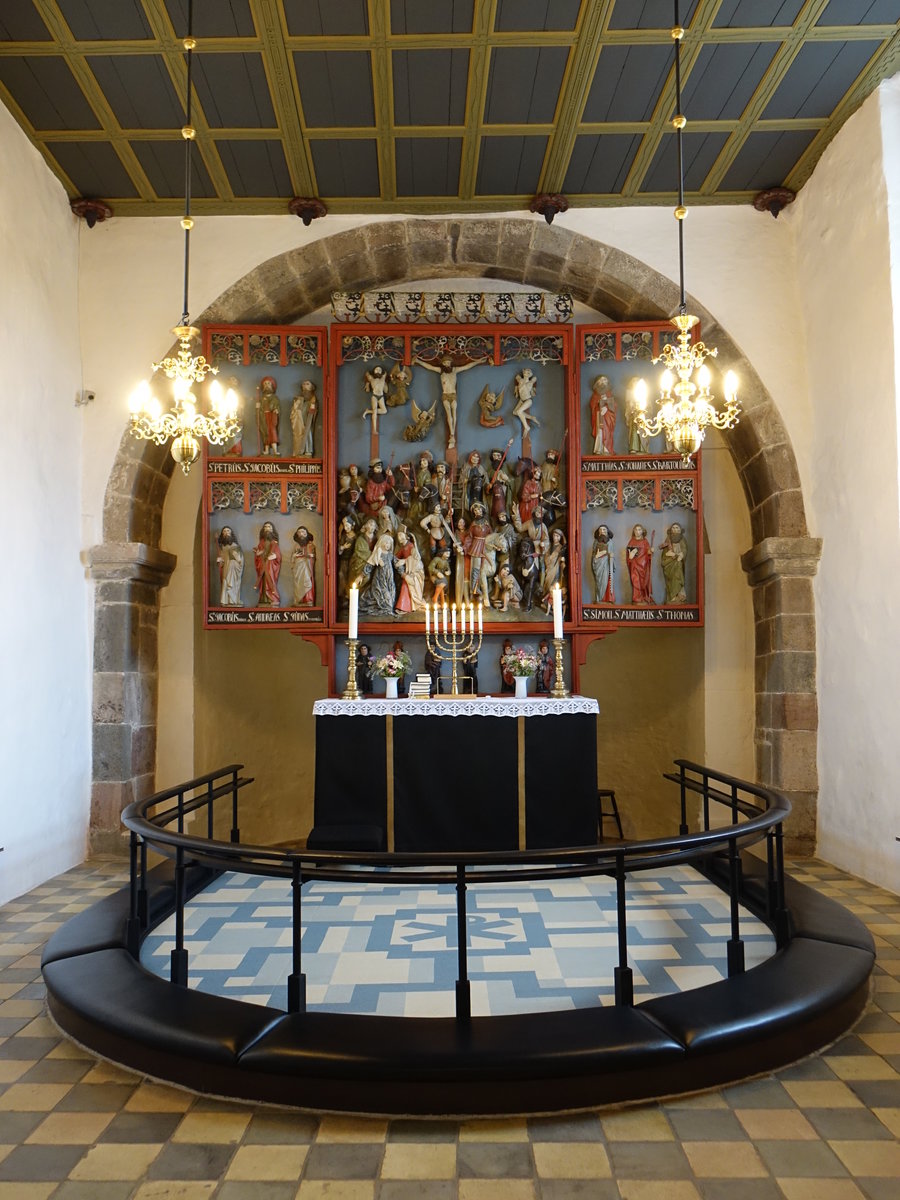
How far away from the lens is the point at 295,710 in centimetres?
956

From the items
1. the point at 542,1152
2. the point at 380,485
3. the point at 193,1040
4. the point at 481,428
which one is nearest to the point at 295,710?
the point at 380,485

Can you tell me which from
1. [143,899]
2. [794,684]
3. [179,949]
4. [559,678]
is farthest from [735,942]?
[794,684]

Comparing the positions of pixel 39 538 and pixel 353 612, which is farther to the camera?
pixel 353 612

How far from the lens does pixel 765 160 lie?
24.1 ft

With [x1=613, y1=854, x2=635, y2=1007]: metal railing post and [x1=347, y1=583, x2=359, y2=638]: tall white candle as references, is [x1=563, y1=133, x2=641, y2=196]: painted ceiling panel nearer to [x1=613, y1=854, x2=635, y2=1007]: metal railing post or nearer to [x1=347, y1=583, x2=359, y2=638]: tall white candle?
[x1=347, y1=583, x2=359, y2=638]: tall white candle

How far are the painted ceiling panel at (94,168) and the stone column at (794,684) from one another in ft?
20.4

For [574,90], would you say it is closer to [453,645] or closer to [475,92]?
[475,92]

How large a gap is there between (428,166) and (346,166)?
26.7 inches

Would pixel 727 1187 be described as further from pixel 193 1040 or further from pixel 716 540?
pixel 716 540

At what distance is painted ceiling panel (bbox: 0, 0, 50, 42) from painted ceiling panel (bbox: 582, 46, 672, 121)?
3.73 meters

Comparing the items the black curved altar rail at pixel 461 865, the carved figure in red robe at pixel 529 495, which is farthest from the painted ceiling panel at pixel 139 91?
the black curved altar rail at pixel 461 865

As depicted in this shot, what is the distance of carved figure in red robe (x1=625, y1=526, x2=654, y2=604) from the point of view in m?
7.61

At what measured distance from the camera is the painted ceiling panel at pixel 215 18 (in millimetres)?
5613

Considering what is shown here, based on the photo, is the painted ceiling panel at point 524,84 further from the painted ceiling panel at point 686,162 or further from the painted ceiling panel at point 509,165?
the painted ceiling panel at point 686,162
